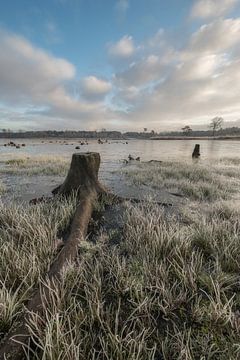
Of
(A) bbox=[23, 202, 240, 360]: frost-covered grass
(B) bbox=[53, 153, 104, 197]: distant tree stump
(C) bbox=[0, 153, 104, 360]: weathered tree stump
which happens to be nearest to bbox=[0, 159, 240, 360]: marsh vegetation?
(A) bbox=[23, 202, 240, 360]: frost-covered grass

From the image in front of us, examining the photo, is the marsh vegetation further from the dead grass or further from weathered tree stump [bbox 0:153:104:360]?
weathered tree stump [bbox 0:153:104:360]

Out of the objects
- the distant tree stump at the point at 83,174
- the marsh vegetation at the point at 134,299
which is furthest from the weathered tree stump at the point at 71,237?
the marsh vegetation at the point at 134,299

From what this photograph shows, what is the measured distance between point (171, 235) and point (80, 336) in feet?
7.62

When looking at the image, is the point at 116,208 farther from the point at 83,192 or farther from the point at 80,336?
the point at 80,336

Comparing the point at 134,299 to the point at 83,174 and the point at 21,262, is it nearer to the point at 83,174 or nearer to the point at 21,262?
the point at 21,262

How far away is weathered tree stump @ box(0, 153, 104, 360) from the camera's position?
87.4 inches

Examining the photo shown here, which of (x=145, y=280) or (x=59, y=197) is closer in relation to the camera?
(x=145, y=280)

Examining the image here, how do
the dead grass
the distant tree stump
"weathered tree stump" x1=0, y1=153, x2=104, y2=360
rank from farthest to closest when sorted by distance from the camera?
→ 1. the distant tree stump
2. the dead grass
3. "weathered tree stump" x1=0, y1=153, x2=104, y2=360

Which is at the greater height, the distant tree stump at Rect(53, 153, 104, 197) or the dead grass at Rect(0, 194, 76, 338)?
the distant tree stump at Rect(53, 153, 104, 197)

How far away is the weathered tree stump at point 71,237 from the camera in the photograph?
7.28 ft

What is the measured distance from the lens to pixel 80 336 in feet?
7.95

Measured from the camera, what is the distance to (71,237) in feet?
14.3

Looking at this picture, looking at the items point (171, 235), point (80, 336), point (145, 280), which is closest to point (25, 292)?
point (80, 336)

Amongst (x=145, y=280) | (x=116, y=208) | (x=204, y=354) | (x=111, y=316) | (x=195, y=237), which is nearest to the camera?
(x=204, y=354)
